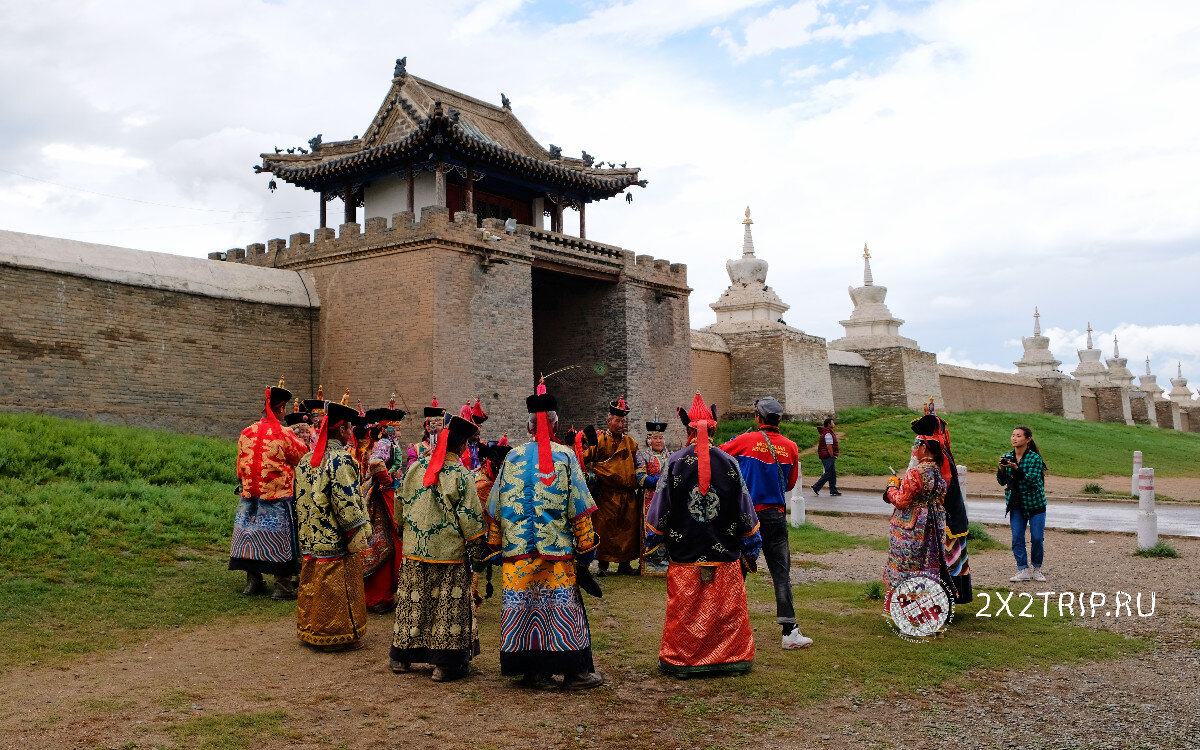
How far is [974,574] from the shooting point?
359 inches

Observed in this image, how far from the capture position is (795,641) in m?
6.24

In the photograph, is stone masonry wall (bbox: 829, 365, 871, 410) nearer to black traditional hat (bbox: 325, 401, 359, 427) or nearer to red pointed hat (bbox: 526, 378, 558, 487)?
black traditional hat (bbox: 325, 401, 359, 427)

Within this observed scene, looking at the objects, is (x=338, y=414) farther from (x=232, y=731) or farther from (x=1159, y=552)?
(x=1159, y=552)

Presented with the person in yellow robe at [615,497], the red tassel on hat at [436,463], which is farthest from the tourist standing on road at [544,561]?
the person in yellow robe at [615,497]

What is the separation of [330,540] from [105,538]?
3861 millimetres

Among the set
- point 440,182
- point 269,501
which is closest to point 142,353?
point 440,182

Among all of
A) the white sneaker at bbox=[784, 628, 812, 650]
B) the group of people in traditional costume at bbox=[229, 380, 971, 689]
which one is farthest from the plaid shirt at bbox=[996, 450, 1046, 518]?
the white sneaker at bbox=[784, 628, 812, 650]

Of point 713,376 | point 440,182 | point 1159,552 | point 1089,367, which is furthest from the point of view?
point 1089,367

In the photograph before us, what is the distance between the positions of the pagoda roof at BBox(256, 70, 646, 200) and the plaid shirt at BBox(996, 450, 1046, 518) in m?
Result: 12.5

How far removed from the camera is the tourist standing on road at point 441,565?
222 inches

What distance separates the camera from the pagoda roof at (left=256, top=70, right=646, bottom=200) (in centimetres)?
1839

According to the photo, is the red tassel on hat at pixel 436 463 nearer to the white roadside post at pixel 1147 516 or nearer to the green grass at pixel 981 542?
the green grass at pixel 981 542

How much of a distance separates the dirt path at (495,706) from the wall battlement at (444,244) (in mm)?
11760

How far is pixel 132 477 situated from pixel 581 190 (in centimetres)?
1289
